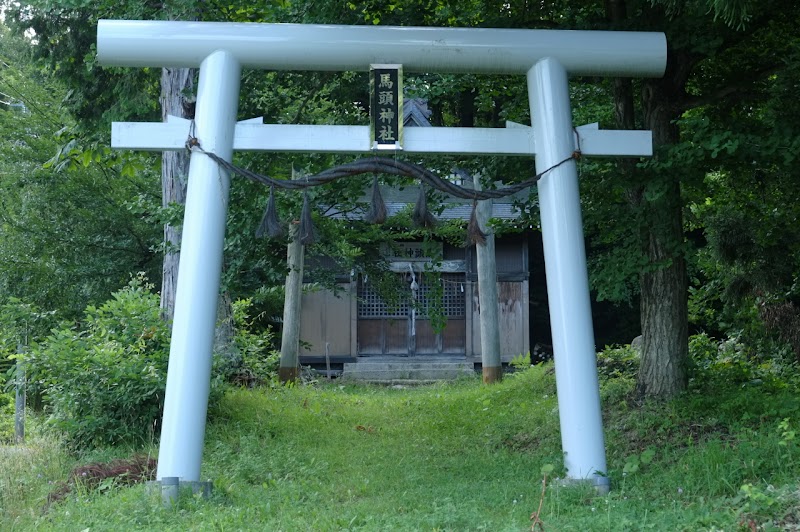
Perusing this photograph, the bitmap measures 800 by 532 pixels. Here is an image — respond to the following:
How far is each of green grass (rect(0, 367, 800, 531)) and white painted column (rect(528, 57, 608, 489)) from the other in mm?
362

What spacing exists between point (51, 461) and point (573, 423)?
5.43 metres

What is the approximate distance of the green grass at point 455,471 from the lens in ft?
19.1

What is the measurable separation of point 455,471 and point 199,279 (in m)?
3.19

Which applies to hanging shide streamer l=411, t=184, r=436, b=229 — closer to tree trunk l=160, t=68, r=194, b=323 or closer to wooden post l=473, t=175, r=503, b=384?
tree trunk l=160, t=68, r=194, b=323

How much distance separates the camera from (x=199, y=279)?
6891mm

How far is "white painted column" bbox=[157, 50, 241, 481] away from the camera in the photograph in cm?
670

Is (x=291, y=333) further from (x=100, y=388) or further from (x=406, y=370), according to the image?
(x=100, y=388)

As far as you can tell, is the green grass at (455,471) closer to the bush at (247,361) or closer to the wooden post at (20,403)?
the bush at (247,361)

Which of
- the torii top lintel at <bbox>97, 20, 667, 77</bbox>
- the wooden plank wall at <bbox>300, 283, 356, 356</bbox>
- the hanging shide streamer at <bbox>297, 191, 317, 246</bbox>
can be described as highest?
the torii top lintel at <bbox>97, 20, 667, 77</bbox>

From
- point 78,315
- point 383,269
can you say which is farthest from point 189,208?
point 78,315

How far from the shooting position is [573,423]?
688 centimetres

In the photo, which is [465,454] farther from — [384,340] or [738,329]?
[384,340]

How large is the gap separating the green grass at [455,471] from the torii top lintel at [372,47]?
3420mm

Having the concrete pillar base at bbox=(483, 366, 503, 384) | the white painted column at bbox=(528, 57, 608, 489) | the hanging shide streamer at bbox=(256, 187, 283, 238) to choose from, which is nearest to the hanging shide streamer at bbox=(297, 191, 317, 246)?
the hanging shide streamer at bbox=(256, 187, 283, 238)
